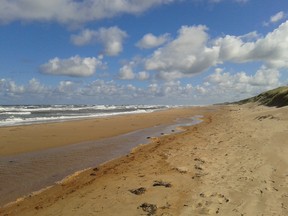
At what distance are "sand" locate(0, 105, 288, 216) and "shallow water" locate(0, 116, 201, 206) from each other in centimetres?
68

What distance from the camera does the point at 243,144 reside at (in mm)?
13414

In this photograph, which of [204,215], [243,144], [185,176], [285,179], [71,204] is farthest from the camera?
[243,144]

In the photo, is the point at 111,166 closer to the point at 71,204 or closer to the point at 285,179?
the point at 71,204

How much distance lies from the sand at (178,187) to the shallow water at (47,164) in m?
0.68

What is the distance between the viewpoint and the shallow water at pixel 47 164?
354 inches

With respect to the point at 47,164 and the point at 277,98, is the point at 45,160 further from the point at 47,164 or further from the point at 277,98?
the point at 277,98

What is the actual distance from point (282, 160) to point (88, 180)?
20.3 ft

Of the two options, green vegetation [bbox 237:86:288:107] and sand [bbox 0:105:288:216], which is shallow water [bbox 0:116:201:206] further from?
green vegetation [bbox 237:86:288:107]

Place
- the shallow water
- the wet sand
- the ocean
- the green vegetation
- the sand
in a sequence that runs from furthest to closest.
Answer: the green vegetation < the ocean < the wet sand < the shallow water < the sand

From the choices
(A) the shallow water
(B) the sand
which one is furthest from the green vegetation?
(B) the sand

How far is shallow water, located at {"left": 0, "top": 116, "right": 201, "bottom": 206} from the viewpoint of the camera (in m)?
8.98

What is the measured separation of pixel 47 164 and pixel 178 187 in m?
5.96

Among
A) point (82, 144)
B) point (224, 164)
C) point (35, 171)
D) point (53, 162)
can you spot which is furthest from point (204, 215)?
point (82, 144)

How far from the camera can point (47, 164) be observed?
38.4 feet
